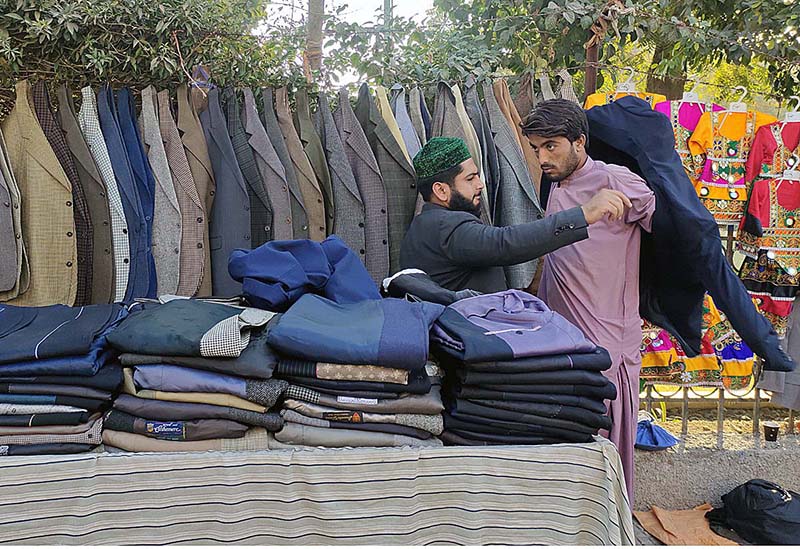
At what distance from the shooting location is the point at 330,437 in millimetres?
1228

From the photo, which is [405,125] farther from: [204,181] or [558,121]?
[558,121]

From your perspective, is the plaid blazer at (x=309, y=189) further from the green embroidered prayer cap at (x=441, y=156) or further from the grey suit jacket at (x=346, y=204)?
the green embroidered prayer cap at (x=441, y=156)

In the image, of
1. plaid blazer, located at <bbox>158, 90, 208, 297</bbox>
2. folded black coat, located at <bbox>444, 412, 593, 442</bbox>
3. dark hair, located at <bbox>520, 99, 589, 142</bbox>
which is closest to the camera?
folded black coat, located at <bbox>444, 412, 593, 442</bbox>

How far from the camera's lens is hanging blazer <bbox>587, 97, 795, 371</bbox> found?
1.68 metres

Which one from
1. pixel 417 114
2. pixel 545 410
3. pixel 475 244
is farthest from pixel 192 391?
pixel 417 114

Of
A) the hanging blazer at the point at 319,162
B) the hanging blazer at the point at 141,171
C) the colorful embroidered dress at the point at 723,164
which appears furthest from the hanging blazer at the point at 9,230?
the colorful embroidered dress at the point at 723,164

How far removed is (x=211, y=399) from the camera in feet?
3.96

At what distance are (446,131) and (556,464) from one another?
2.02m

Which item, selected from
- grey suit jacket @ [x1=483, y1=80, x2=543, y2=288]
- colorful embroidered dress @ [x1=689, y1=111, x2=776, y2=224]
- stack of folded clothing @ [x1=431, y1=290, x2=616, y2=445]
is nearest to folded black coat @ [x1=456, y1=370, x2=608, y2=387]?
stack of folded clothing @ [x1=431, y1=290, x2=616, y2=445]

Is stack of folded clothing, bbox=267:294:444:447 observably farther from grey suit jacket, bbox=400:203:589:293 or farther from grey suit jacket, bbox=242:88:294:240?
grey suit jacket, bbox=242:88:294:240

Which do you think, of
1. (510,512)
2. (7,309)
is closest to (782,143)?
(510,512)

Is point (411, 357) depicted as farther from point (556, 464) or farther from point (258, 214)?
point (258, 214)

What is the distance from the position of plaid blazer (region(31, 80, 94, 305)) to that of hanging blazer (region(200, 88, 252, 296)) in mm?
506

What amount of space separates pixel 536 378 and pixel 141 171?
216 centimetres
